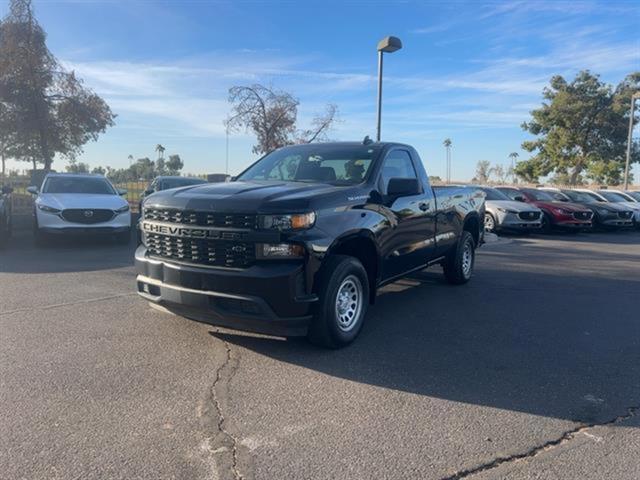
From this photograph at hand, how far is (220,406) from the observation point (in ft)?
12.1

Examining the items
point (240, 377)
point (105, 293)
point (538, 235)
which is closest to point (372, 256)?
point (240, 377)

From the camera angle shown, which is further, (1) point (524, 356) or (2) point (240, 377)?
(1) point (524, 356)

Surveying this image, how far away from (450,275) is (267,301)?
4.49 m

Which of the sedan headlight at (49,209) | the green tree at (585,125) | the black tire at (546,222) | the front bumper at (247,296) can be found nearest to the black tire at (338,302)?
the front bumper at (247,296)

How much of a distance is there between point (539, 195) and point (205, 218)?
57.8ft

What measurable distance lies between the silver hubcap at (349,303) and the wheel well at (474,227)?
383cm

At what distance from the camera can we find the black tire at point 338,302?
14.8 feet

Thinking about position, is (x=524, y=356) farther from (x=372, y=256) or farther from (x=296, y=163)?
(x=296, y=163)

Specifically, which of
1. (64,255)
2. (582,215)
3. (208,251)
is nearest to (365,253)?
(208,251)

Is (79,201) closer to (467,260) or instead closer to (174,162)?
(467,260)

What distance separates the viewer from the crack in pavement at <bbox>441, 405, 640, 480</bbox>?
9.58ft

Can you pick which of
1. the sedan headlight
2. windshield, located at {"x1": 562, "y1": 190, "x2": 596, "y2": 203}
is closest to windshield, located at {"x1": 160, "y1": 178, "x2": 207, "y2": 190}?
the sedan headlight

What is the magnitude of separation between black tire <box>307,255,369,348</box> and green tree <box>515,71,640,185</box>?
3501cm

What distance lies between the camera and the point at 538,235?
17.3 metres
